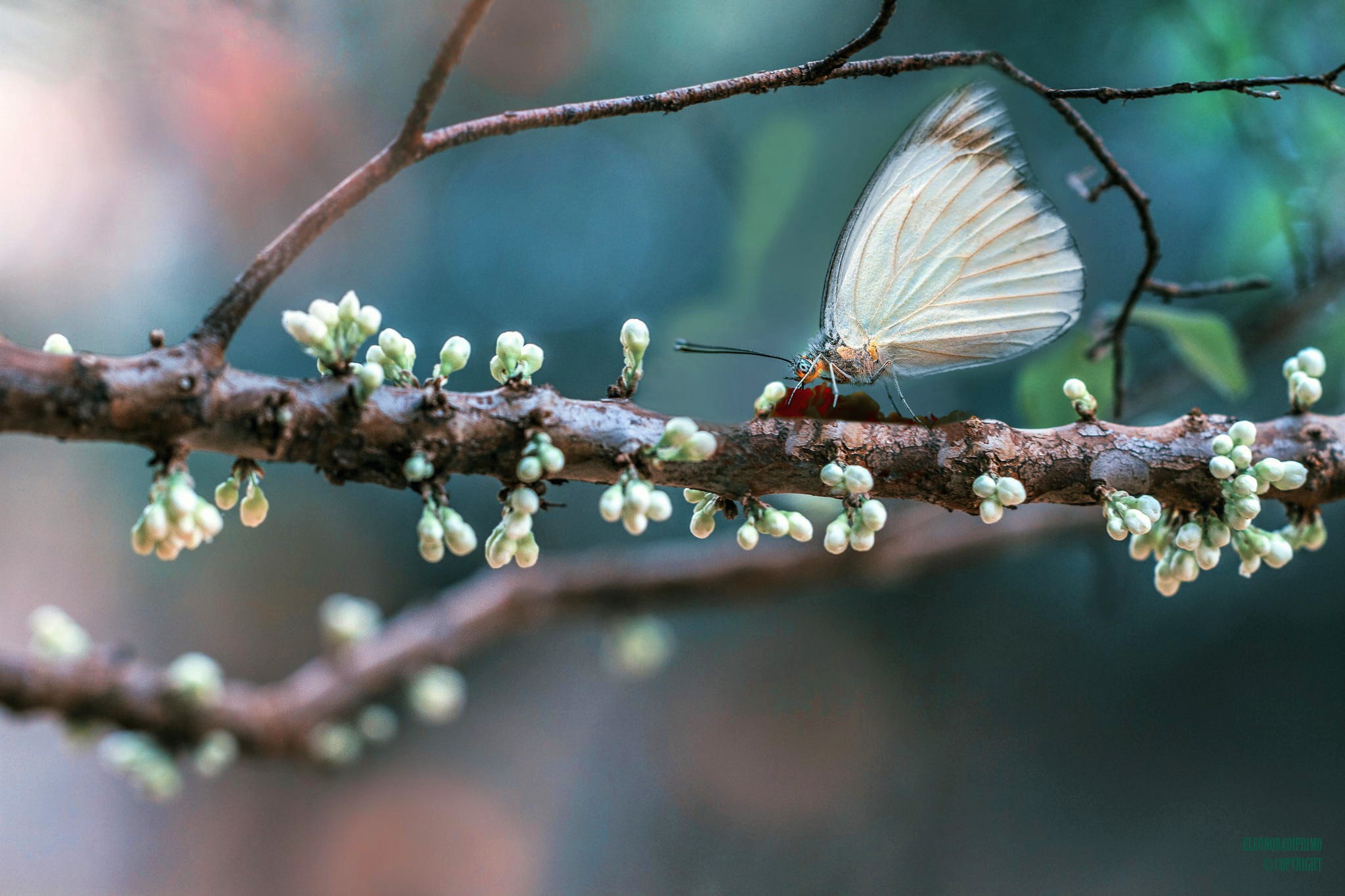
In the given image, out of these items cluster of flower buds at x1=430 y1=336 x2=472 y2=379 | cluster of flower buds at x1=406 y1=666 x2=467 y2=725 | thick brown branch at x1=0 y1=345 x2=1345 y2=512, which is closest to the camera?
thick brown branch at x1=0 y1=345 x2=1345 y2=512

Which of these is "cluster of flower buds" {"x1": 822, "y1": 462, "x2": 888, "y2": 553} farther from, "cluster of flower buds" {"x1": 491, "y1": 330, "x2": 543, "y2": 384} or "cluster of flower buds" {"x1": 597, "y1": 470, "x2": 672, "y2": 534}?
"cluster of flower buds" {"x1": 491, "y1": 330, "x2": 543, "y2": 384}

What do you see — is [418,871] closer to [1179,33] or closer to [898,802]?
[898,802]

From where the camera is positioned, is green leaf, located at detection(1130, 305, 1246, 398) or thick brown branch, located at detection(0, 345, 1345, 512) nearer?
thick brown branch, located at detection(0, 345, 1345, 512)

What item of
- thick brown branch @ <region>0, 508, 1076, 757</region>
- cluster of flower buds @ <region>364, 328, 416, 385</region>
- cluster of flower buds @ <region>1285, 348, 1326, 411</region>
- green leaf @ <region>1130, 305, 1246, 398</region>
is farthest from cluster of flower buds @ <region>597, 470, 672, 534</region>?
thick brown branch @ <region>0, 508, 1076, 757</region>

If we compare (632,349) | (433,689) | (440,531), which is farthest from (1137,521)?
(433,689)

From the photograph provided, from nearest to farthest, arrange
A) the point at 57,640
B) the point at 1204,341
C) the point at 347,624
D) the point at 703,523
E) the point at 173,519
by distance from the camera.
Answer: the point at 173,519
the point at 703,523
the point at 1204,341
the point at 57,640
the point at 347,624

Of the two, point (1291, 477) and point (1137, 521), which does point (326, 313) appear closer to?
point (1137, 521)
